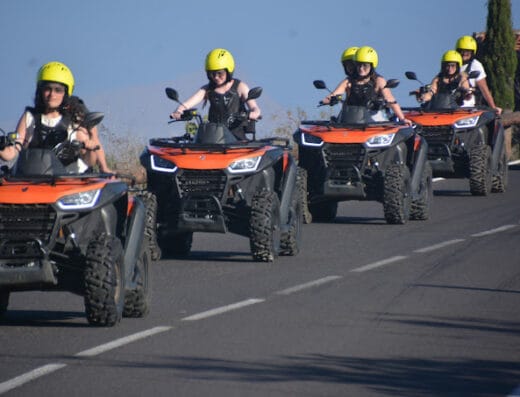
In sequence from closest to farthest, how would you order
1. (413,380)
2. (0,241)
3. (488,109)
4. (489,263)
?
(413,380), (0,241), (489,263), (488,109)

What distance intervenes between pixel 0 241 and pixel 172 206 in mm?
5648

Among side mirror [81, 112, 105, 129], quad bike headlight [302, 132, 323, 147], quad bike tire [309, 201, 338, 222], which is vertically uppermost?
side mirror [81, 112, 105, 129]

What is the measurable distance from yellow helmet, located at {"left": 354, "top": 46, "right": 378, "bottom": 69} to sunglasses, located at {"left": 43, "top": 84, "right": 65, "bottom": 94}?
9804 mm

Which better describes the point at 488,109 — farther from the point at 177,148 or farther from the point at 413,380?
the point at 413,380

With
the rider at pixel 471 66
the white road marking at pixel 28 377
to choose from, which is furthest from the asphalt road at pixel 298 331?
the rider at pixel 471 66

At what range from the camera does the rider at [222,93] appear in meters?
19.1

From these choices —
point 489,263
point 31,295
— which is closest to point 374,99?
point 489,263

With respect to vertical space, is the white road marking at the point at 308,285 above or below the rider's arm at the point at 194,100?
below

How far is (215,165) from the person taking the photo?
56.6 ft

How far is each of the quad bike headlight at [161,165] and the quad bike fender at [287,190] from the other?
3.88 ft

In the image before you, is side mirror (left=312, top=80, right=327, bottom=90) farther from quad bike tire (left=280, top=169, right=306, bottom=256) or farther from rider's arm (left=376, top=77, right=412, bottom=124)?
quad bike tire (left=280, top=169, right=306, bottom=256)

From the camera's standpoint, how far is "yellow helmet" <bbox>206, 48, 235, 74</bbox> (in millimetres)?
19188

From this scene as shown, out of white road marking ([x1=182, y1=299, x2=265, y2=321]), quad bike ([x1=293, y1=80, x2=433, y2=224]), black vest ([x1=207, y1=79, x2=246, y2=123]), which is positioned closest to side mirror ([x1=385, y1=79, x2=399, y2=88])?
quad bike ([x1=293, y1=80, x2=433, y2=224])

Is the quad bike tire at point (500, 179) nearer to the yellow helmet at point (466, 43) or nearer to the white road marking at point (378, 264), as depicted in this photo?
the yellow helmet at point (466, 43)
